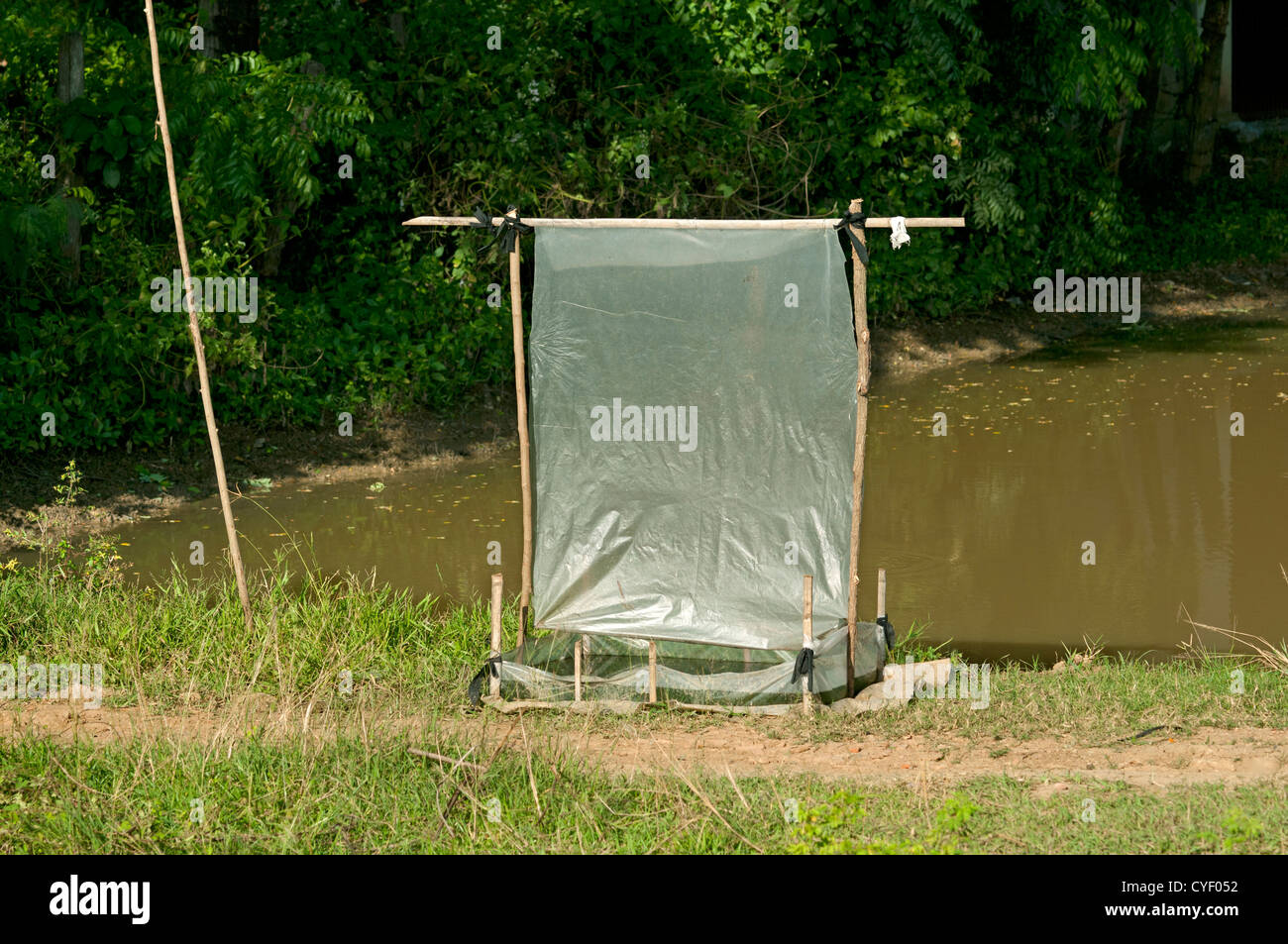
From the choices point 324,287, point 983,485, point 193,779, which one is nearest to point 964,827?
point 193,779

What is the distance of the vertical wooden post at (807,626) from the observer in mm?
5508

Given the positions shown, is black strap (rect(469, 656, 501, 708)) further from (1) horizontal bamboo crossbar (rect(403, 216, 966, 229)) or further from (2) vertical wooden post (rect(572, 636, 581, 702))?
(1) horizontal bamboo crossbar (rect(403, 216, 966, 229))

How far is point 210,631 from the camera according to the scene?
20.7 feet

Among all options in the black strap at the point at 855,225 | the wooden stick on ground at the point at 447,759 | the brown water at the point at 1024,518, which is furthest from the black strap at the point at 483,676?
the black strap at the point at 855,225

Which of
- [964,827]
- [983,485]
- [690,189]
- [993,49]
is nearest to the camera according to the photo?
[964,827]

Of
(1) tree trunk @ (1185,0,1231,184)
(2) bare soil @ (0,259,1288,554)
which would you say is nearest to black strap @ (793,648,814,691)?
(2) bare soil @ (0,259,1288,554)

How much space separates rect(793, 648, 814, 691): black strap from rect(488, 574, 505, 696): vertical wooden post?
50.6 inches

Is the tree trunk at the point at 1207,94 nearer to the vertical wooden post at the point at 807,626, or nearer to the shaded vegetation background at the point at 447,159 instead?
the shaded vegetation background at the point at 447,159

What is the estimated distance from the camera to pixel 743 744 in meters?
5.29

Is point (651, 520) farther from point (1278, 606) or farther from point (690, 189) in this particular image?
point (690, 189)

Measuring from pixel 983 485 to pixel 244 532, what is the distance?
5.18 meters

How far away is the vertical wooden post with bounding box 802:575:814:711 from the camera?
18.1 feet

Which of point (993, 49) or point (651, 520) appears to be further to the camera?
point (993, 49)

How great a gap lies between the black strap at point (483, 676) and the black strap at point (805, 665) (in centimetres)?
129
